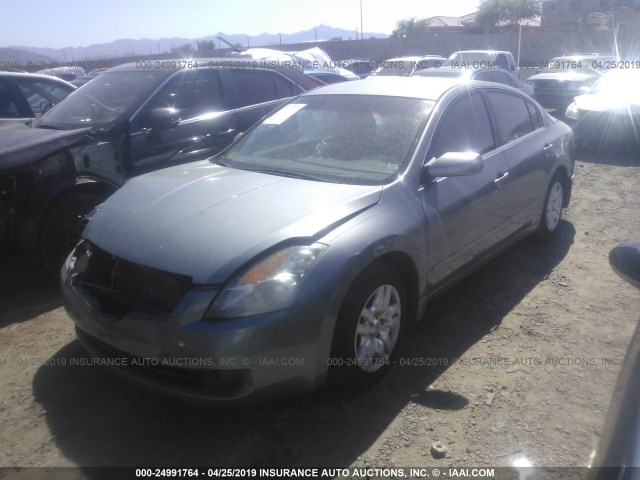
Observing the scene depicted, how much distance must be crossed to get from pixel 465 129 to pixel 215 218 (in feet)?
6.58

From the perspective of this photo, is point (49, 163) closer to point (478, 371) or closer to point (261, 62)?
point (261, 62)

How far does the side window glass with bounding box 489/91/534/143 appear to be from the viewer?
4387mm

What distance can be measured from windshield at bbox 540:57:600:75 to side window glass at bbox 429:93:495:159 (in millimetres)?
14196

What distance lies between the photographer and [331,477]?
2512 mm

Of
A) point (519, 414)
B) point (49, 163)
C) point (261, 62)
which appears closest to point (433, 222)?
point (519, 414)

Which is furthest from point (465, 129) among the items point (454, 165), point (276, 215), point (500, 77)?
point (500, 77)

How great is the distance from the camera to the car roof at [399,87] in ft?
12.8

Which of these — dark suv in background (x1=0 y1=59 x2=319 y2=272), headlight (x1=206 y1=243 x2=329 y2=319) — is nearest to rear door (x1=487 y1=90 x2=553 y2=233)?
headlight (x1=206 y1=243 x2=329 y2=319)

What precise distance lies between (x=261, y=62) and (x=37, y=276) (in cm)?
347

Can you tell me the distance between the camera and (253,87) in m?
6.24

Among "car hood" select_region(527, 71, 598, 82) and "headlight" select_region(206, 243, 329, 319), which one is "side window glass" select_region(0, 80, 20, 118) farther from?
"car hood" select_region(527, 71, 598, 82)

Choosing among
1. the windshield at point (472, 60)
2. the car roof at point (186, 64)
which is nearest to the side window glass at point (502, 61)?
the windshield at point (472, 60)

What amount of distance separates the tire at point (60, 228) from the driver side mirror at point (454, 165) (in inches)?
111

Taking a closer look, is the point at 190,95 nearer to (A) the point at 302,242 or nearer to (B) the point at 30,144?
(B) the point at 30,144
